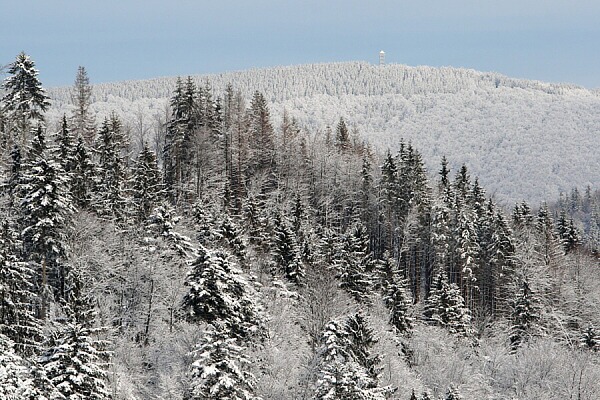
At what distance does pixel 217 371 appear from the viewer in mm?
29656

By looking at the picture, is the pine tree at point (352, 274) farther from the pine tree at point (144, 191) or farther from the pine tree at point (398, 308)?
the pine tree at point (144, 191)

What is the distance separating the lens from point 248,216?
6022 cm

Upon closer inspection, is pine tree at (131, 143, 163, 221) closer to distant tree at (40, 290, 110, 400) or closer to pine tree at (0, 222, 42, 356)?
pine tree at (0, 222, 42, 356)

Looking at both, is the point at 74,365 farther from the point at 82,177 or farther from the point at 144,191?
the point at 144,191

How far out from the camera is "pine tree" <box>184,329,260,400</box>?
29.6 metres

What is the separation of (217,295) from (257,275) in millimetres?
12776

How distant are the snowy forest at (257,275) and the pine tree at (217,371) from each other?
Result: 0.31 ft

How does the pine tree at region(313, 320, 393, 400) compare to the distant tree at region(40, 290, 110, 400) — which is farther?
the pine tree at region(313, 320, 393, 400)

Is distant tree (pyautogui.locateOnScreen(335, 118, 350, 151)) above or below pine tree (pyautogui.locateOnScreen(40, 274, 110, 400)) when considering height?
above

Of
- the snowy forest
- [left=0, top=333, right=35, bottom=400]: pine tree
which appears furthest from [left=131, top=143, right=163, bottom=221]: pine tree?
[left=0, top=333, right=35, bottom=400]: pine tree

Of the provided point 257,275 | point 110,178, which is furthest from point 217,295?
point 110,178

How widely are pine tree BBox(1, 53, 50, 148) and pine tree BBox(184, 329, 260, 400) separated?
33.2 m

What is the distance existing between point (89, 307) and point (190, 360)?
22.8 ft

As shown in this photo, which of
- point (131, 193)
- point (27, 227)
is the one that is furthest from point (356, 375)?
point (131, 193)
